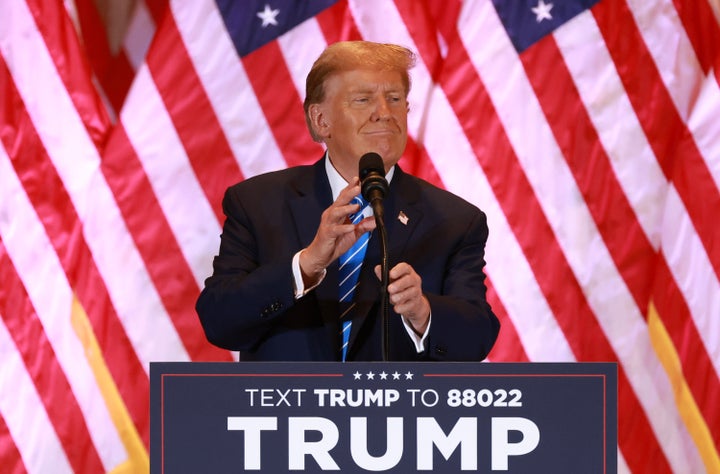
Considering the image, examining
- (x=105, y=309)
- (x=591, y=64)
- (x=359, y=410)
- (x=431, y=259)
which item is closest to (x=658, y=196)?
(x=591, y=64)

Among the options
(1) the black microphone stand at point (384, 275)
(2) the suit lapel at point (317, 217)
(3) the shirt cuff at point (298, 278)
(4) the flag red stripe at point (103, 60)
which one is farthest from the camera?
(4) the flag red stripe at point (103, 60)

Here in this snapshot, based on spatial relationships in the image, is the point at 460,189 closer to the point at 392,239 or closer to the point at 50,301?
the point at 392,239

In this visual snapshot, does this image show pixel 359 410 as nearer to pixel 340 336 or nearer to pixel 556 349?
pixel 340 336

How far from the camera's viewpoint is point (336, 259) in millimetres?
2125

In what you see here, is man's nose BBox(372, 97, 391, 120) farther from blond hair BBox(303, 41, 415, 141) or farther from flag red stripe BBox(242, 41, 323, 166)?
flag red stripe BBox(242, 41, 323, 166)

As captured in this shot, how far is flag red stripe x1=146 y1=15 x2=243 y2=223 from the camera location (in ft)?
11.2

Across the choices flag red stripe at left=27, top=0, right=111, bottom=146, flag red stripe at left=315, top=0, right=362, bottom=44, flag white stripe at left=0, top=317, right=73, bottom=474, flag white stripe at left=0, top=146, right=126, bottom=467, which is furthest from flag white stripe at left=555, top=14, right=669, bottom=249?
flag white stripe at left=0, top=317, right=73, bottom=474

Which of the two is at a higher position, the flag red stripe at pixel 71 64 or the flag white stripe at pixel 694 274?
the flag red stripe at pixel 71 64

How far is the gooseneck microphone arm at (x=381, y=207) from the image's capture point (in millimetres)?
1640

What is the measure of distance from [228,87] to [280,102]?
0.18 meters

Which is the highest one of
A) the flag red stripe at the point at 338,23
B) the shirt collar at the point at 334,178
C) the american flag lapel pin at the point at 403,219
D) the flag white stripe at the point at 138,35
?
the flag white stripe at the point at 138,35

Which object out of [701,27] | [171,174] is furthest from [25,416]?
[701,27]

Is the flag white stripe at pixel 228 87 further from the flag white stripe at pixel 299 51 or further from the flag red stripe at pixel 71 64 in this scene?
the flag red stripe at pixel 71 64

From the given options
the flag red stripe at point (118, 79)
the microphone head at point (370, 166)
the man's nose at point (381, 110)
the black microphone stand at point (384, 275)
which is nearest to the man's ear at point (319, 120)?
the man's nose at point (381, 110)
